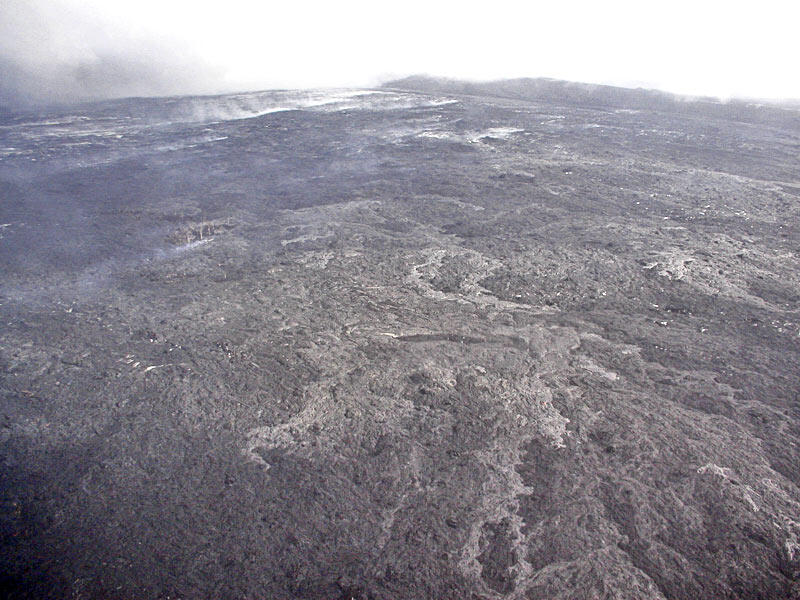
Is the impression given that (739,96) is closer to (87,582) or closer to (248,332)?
(248,332)

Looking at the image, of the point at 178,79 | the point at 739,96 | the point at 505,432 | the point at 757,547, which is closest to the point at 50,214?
the point at 505,432

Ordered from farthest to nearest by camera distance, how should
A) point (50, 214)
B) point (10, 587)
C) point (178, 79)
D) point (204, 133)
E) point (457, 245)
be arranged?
point (178, 79)
point (204, 133)
point (50, 214)
point (457, 245)
point (10, 587)

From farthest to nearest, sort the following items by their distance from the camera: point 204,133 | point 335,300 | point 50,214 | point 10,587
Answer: point 204,133, point 50,214, point 335,300, point 10,587

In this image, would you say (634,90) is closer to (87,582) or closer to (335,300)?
(335,300)

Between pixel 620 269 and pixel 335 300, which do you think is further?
pixel 620 269

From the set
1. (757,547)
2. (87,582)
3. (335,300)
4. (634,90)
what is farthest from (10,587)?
(634,90)

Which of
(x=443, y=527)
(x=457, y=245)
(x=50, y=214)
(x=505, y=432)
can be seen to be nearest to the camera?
(x=443, y=527)

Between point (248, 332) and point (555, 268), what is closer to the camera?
point (248, 332)
